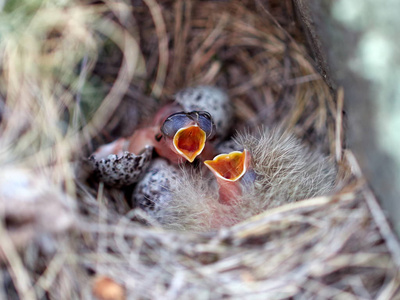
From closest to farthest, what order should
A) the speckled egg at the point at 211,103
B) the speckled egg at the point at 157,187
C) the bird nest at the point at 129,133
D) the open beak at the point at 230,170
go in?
the bird nest at the point at 129,133 < the open beak at the point at 230,170 < the speckled egg at the point at 157,187 < the speckled egg at the point at 211,103

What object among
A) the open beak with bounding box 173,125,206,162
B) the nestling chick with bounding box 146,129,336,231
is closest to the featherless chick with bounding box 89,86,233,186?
the open beak with bounding box 173,125,206,162

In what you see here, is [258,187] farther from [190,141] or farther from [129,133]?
[129,133]

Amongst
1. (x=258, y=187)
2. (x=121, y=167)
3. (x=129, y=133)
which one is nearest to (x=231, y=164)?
(x=258, y=187)

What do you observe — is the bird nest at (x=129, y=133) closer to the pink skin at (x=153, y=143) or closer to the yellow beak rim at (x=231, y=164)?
the pink skin at (x=153, y=143)

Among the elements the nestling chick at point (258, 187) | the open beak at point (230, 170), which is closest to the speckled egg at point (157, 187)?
the nestling chick at point (258, 187)

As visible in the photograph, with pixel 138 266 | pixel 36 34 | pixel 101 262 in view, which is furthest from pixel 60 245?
pixel 36 34

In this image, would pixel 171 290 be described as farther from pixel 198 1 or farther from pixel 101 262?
pixel 198 1

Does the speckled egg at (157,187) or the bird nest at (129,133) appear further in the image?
the speckled egg at (157,187)
